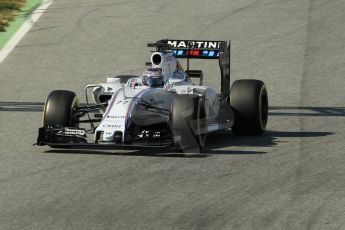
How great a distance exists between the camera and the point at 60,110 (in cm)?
1327

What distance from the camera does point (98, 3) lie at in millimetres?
24500

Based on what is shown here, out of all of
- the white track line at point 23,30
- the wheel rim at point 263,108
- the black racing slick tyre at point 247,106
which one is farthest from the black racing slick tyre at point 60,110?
the white track line at point 23,30

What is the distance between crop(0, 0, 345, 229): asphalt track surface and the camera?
395 inches

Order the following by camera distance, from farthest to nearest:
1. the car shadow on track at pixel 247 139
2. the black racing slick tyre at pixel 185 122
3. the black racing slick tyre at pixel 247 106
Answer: the black racing slick tyre at pixel 247 106 < the car shadow on track at pixel 247 139 < the black racing slick tyre at pixel 185 122

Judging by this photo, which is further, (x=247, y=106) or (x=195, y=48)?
(x=195, y=48)

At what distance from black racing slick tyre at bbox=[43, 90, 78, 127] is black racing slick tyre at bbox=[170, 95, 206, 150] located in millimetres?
1423

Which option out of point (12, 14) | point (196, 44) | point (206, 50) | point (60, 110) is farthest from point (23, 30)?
point (60, 110)

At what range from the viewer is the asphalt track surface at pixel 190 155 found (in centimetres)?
1004

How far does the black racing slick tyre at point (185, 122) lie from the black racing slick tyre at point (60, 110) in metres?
1.42

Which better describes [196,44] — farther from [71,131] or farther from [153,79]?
[71,131]

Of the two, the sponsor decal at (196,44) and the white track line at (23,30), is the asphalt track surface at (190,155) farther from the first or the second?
→ the sponsor decal at (196,44)

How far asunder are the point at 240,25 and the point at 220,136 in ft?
27.6

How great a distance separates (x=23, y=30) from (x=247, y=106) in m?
9.34

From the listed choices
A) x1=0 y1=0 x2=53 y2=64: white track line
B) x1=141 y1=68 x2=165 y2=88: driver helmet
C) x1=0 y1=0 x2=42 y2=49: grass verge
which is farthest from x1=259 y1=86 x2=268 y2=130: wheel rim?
x1=0 y1=0 x2=42 y2=49: grass verge
